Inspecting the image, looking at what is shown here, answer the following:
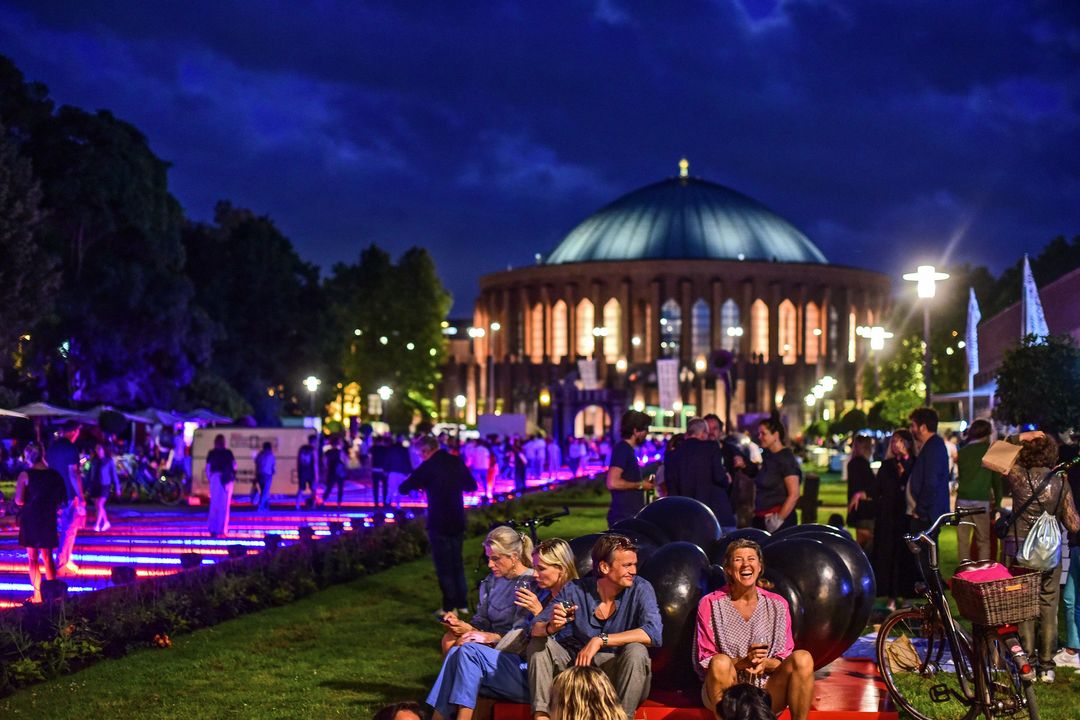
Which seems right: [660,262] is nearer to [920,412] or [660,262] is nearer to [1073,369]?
[1073,369]

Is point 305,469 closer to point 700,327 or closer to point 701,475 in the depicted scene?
point 701,475

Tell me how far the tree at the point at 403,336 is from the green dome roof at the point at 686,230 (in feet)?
55.2

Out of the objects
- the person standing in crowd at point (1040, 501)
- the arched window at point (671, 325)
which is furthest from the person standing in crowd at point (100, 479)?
the arched window at point (671, 325)

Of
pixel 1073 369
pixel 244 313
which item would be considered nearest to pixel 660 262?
pixel 244 313

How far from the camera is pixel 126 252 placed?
156ft

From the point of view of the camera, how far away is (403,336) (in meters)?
99.9

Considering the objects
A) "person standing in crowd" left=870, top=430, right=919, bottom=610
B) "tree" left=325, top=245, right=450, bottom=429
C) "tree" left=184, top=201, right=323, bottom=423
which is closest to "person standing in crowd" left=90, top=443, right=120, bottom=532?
"person standing in crowd" left=870, top=430, right=919, bottom=610

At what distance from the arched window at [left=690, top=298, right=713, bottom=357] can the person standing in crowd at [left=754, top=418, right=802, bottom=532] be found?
90.3 meters

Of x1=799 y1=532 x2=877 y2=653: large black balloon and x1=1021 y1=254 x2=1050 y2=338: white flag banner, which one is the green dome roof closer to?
x1=1021 y1=254 x2=1050 y2=338: white flag banner

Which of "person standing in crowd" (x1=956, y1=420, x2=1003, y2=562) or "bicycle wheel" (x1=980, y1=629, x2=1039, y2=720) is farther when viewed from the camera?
"person standing in crowd" (x1=956, y1=420, x2=1003, y2=562)

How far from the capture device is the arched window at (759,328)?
4077 inches

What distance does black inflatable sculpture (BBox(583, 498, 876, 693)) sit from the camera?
8.46m

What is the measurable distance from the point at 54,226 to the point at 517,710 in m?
40.2

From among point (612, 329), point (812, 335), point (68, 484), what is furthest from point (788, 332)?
point (68, 484)
